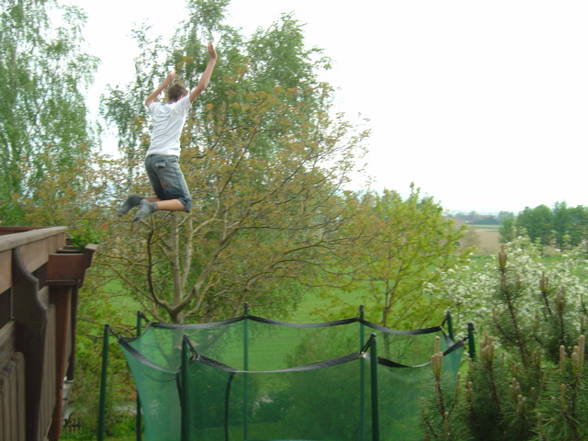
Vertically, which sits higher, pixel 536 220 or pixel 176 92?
pixel 176 92

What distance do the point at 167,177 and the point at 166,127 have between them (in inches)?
13.7

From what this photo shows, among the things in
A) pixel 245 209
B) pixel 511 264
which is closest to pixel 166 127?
pixel 511 264

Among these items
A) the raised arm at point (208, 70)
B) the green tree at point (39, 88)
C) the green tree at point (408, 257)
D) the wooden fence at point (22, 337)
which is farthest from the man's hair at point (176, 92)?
the green tree at point (39, 88)

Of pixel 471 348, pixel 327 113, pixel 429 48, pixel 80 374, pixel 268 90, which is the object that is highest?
pixel 429 48

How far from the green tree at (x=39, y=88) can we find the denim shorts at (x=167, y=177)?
8877 mm

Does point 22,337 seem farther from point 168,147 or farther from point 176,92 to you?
point 176,92

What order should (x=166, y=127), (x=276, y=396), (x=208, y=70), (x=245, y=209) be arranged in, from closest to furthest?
(x=276, y=396), (x=208, y=70), (x=166, y=127), (x=245, y=209)

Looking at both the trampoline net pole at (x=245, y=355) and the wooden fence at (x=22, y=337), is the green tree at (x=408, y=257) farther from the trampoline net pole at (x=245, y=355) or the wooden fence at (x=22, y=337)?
the wooden fence at (x=22, y=337)

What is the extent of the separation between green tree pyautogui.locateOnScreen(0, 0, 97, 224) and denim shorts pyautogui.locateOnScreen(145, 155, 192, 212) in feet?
29.1

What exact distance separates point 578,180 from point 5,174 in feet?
57.4

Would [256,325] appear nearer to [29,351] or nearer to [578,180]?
[29,351]

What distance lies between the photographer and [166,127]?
4.37 meters

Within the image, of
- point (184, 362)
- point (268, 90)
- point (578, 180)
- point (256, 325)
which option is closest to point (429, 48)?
point (578, 180)

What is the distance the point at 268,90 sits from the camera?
1400cm
